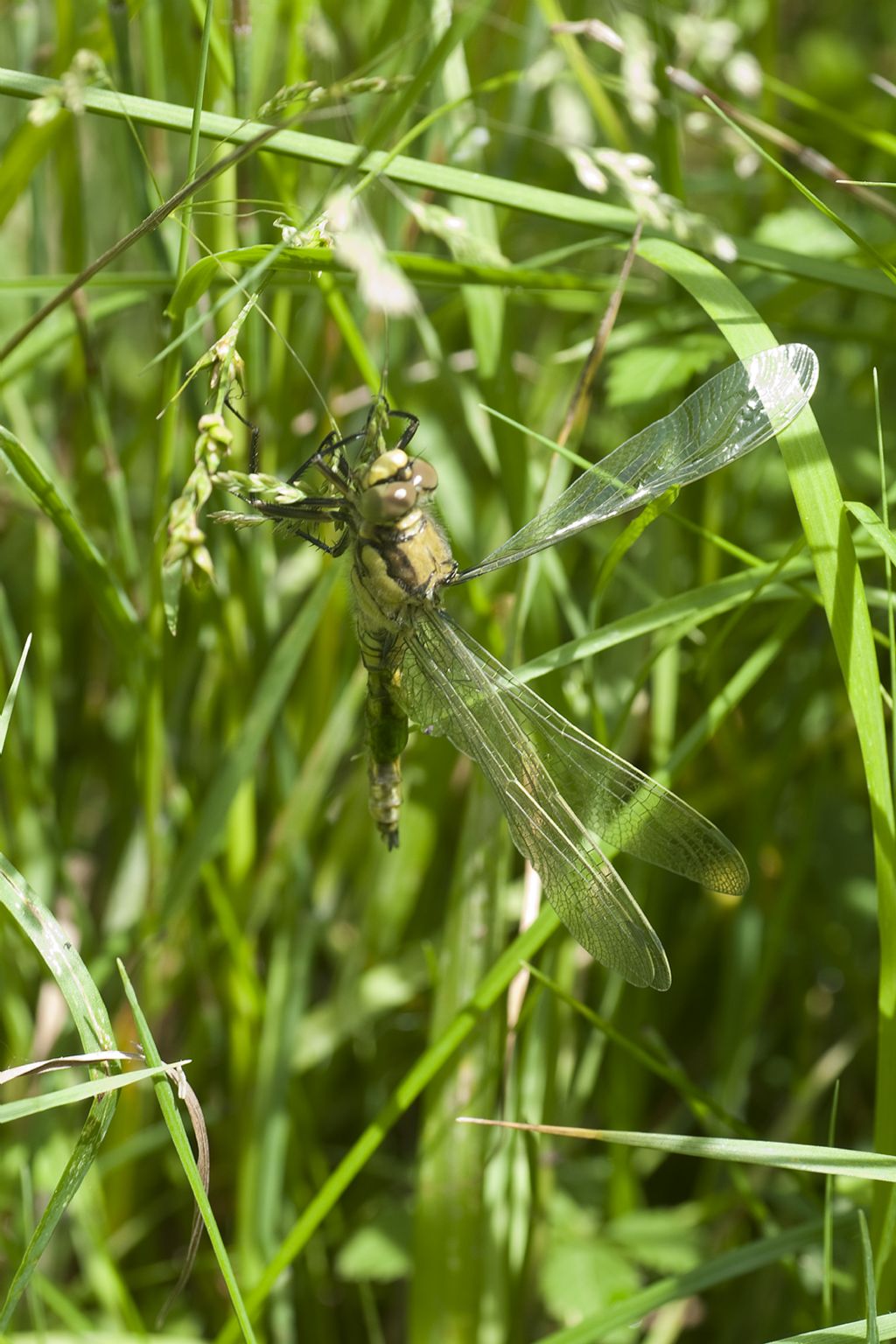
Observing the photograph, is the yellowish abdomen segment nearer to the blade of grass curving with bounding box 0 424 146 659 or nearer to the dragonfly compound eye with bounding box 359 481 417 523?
the dragonfly compound eye with bounding box 359 481 417 523

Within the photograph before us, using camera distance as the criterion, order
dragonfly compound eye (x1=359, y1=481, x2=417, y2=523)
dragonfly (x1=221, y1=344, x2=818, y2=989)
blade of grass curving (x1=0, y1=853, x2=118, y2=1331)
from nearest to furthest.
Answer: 1. blade of grass curving (x1=0, y1=853, x2=118, y2=1331)
2. dragonfly (x1=221, y1=344, x2=818, y2=989)
3. dragonfly compound eye (x1=359, y1=481, x2=417, y2=523)

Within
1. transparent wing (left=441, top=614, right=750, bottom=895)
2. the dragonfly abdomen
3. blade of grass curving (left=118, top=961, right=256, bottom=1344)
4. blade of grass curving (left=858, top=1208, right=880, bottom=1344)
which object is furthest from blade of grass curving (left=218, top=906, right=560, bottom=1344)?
blade of grass curving (left=858, top=1208, right=880, bottom=1344)

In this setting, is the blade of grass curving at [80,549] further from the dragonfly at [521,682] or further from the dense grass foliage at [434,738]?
the dragonfly at [521,682]

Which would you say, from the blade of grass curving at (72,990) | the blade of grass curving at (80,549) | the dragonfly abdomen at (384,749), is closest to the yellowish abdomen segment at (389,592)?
the dragonfly abdomen at (384,749)

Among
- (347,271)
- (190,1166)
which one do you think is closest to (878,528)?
(347,271)

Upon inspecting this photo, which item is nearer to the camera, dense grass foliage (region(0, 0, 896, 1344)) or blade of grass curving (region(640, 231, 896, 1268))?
blade of grass curving (region(640, 231, 896, 1268))

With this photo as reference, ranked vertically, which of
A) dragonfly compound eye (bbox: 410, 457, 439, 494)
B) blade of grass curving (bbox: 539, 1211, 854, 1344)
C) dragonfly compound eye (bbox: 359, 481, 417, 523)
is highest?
dragonfly compound eye (bbox: 410, 457, 439, 494)

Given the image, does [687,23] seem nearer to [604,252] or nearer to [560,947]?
[604,252]

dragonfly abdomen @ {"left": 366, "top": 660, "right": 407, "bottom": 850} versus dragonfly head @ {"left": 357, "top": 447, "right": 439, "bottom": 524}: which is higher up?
dragonfly head @ {"left": 357, "top": 447, "right": 439, "bottom": 524}

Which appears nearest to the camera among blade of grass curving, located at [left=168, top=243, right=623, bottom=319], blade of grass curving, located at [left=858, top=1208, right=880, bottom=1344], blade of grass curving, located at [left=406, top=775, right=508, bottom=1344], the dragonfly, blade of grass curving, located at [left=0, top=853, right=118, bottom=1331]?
blade of grass curving, located at [left=858, top=1208, right=880, bottom=1344]
